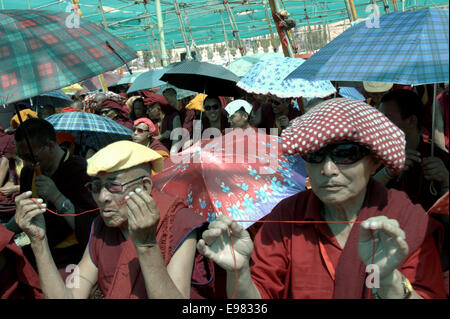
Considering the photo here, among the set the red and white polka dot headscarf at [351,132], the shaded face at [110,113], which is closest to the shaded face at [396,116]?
the red and white polka dot headscarf at [351,132]

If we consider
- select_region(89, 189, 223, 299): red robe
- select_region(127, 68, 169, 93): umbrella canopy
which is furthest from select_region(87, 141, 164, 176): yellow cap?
select_region(127, 68, 169, 93): umbrella canopy

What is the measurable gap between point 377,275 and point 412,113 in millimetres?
1628

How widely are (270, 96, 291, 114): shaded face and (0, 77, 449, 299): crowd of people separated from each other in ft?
7.75

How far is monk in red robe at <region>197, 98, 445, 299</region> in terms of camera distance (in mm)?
1914

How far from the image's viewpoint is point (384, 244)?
1.69 m

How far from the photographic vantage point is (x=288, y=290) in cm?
228

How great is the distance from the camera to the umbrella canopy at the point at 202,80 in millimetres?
5371

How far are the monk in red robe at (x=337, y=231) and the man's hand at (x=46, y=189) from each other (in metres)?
1.71

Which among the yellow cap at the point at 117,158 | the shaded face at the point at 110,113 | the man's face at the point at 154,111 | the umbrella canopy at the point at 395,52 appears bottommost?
the man's face at the point at 154,111

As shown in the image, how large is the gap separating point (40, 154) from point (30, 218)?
4.04 feet

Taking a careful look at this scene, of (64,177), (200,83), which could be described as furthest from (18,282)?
(200,83)

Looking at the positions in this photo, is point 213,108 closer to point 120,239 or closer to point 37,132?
point 37,132

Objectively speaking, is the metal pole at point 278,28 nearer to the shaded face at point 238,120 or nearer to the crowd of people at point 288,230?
the shaded face at point 238,120

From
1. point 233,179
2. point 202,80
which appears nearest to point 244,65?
point 202,80
